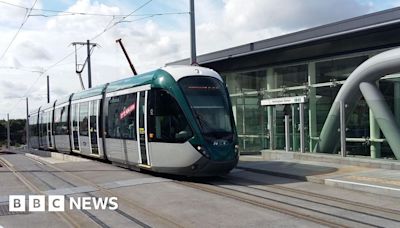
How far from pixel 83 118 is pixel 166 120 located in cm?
926

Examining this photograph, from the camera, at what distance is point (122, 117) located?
16.1 metres

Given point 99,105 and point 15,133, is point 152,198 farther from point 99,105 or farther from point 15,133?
point 15,133

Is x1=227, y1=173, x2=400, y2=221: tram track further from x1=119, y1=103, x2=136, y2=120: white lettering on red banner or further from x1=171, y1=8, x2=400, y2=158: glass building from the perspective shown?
x1=171, y1=8, x2=400, y2=158: glass building

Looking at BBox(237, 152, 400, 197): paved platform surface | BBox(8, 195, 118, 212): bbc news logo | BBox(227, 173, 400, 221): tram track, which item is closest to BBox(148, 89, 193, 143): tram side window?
BBox(227, 173, 400, 221): tram track

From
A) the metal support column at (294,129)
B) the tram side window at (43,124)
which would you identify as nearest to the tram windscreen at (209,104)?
the metal support column at (294,129)

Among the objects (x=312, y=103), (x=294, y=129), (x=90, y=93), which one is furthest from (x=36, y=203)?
(x=312, y=103)

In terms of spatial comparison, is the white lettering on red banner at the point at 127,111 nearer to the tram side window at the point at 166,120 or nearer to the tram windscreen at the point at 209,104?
the tram side window at the point at 166,120

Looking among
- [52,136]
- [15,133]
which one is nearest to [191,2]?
[52,136]

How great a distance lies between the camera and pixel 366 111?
19.2m

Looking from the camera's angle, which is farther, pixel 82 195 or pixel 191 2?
pixel 191 2

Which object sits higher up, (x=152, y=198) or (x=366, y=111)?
(x=366, y=111)

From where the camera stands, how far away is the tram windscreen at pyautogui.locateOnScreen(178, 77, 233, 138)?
1297 cm

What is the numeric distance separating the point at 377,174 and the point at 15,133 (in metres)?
119

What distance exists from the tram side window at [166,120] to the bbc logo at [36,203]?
3416 mm
